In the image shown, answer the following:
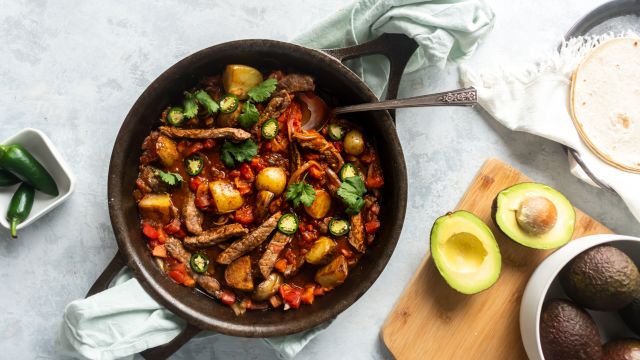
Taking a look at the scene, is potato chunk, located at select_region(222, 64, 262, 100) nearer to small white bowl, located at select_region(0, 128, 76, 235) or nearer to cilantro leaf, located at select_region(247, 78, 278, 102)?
cilantro leaf, located at select_region(247, 78, 278, 102)

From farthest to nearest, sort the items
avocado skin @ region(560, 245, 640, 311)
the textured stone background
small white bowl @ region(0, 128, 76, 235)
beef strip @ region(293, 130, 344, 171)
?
the textured stone background < small white bowl @ region(0, 128, 76, 235) < beef strip @ region(293, 130, 344, 171) < avocado skin @ region(560, 245, 640, 311)

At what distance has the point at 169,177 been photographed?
335cm

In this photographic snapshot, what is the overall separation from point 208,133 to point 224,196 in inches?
14.7

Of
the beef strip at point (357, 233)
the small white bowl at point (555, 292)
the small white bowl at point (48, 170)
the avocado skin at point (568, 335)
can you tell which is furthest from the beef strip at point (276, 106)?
the avocado skin at point (568, 335)

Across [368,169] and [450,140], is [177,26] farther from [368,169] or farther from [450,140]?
[450,140]

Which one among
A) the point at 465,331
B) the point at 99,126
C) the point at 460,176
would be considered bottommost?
the point at 465,331

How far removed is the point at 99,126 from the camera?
365 centimetres

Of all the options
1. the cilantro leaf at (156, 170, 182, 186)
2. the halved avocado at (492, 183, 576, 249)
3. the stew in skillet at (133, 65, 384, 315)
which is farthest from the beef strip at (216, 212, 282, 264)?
the halved avocado at (492, 183, 576, 249)

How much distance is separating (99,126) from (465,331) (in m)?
2.63

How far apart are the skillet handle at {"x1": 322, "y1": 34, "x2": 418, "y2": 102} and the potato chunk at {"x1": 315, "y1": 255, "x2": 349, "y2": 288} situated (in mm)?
998

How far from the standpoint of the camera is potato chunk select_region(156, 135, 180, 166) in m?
3.33

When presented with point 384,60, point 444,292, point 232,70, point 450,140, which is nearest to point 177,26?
point 232,70

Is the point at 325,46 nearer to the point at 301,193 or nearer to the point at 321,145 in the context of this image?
the point at 321,145

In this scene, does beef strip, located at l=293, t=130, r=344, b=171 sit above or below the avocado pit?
above
